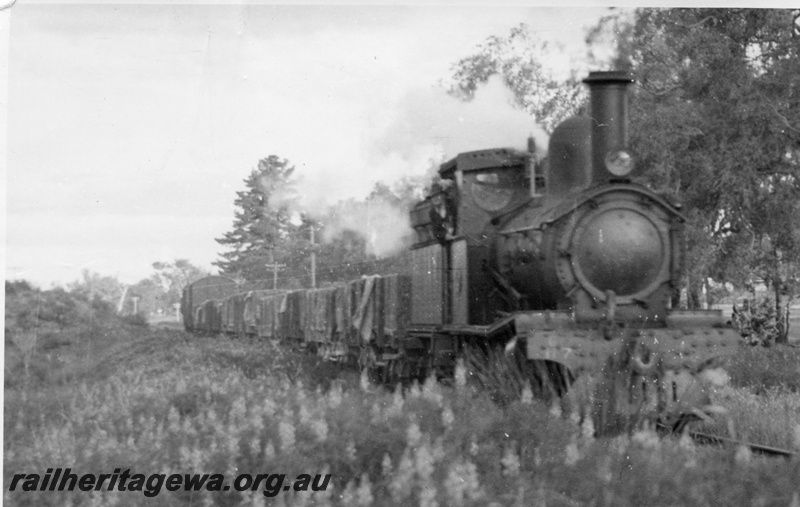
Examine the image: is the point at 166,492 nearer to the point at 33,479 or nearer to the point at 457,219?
the point at 33,479

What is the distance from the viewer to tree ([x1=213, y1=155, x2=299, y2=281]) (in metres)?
9.50

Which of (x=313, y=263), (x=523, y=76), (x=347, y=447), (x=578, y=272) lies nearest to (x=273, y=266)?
(x=313, y=263)

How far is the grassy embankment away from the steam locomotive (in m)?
1.08

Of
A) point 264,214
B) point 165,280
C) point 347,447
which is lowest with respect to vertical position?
point 347,447

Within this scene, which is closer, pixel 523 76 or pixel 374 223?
pixel 523 76

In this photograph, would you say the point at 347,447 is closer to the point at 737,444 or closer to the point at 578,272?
the point at 578,272

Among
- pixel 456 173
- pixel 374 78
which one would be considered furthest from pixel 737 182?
pixel 374 78

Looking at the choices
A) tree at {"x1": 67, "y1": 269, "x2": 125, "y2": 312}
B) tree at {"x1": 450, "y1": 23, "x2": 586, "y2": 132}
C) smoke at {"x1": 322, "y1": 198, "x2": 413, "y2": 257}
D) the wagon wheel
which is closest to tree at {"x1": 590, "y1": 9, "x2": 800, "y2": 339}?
tree at {"x1": 450, "y1": 23, "x2": 586, "y2": 132}

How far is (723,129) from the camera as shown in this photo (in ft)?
48.6

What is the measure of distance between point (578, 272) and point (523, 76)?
4.30 m

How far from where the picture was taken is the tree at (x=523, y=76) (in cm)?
1077

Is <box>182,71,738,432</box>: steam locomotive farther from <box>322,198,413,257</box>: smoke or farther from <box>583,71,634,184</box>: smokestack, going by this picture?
<box>322,198,413,257</box>: smoke

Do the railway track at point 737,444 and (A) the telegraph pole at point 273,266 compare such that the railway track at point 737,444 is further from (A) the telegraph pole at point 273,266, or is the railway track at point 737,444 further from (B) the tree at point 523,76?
(A) the telegraph pole at point 273,266

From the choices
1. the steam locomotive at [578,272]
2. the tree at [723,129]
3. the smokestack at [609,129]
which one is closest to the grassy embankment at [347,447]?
the steam locomotive at [578,272]
